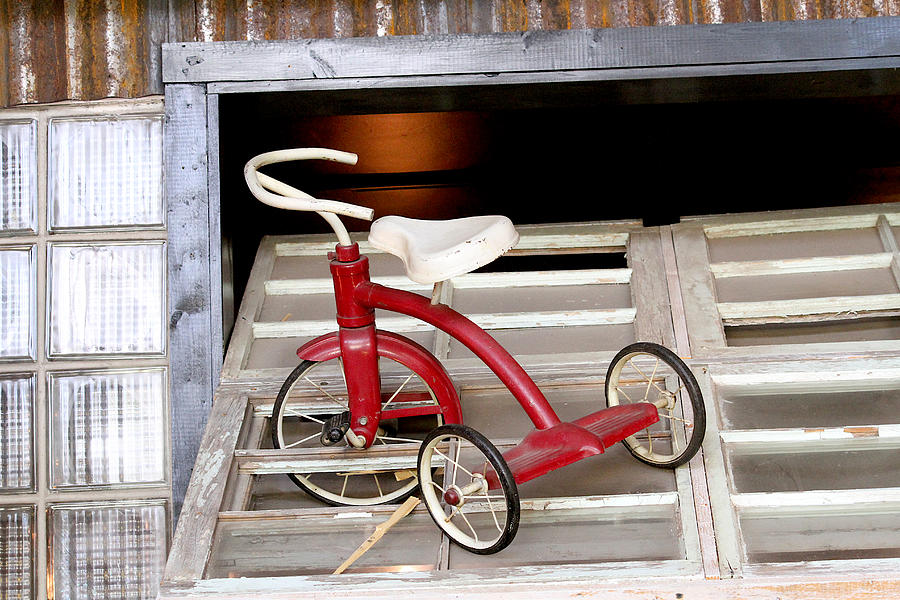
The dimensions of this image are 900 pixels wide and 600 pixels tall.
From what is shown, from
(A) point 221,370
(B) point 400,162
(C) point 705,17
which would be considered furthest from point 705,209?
(A) point 221,370

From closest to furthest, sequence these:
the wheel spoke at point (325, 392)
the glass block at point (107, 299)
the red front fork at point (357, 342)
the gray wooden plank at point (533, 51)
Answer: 1. the red front fork at point (357, 342)
2. the wheel spoke at point (325, 392)
3. the gray wooden plank at point (533, 51)
4. the glass block at point (107, 299)

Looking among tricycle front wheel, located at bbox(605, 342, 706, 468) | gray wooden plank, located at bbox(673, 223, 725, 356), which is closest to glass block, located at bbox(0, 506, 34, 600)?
tricycle front wheel, located at bbox(605, 342, 706, 468)

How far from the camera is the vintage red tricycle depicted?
1961mm

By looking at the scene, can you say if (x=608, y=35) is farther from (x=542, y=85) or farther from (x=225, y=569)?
(x=225, y=569)

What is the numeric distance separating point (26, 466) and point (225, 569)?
107 cm

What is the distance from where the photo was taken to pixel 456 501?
1.92 metres

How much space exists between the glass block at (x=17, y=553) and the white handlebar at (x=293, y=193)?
1343 mm

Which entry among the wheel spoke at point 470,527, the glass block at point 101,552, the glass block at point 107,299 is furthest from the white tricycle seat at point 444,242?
the glass block at point 101,552

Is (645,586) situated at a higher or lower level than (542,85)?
lower

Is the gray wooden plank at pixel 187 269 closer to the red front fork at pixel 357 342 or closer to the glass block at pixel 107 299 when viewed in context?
the glass block at pixel 107 299

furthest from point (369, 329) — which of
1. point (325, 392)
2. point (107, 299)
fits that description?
point (107, 299)

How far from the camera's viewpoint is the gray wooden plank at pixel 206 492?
1.98 metres

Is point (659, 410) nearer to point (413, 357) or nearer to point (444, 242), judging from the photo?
point (413, 357)

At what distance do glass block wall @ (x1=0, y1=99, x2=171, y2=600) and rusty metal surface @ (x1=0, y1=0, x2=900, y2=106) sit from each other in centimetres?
14
